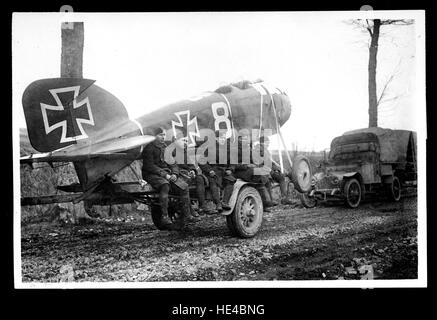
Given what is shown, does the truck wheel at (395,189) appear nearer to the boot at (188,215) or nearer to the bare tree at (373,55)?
the bare tree at (373,55)

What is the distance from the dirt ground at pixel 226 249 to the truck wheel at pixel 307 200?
0.25 feet

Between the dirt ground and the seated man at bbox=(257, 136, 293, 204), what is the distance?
0.19 metres

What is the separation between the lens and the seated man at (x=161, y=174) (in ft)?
22.5

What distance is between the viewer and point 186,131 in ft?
23.1

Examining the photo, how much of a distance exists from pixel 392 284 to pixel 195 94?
3.19 meters

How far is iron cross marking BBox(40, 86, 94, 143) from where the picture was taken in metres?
Answer: 6.56

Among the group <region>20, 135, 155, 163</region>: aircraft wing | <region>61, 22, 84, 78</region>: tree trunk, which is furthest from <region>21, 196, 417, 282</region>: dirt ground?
<region>61, 22, 84, 78</region>: tree trunk

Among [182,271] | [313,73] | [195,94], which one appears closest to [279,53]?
[313,73]

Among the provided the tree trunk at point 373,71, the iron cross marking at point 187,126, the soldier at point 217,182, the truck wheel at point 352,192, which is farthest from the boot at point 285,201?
the tree trunk at point 373,71

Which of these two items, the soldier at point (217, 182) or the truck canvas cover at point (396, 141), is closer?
the soldier at point (217, 182)

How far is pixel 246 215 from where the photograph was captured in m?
7.29

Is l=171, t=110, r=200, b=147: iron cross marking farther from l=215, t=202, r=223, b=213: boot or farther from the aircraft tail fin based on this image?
l=215, t=202, r=223, b=213: boot

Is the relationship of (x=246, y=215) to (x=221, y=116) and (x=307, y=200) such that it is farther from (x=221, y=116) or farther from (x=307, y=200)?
(x=221, y=116)

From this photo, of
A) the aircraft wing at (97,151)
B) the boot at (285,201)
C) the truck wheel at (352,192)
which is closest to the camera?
the aircraft wing at (97,151)
